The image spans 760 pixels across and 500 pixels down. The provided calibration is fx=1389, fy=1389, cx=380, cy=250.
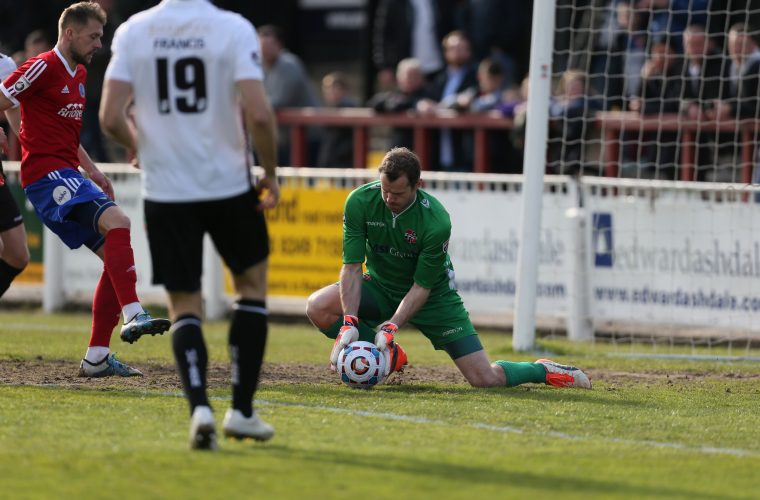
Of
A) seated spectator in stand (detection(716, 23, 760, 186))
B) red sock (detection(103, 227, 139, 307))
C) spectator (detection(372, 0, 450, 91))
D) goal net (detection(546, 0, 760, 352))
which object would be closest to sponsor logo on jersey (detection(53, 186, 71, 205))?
red sock (detection(103, 227, 139, 307))

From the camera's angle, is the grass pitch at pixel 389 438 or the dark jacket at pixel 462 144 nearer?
the grass pitch at pixel 389 438

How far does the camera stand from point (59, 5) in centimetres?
2081

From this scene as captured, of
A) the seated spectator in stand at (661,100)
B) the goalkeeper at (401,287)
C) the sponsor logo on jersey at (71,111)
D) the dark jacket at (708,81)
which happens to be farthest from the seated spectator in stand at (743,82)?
the sponsor logo on jersey at (71,111)

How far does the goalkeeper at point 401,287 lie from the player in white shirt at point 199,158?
7.16 ft

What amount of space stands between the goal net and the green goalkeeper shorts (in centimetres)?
Answer: 420

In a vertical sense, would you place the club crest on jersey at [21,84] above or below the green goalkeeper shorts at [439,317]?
above

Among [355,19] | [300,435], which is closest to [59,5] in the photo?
[355,19]

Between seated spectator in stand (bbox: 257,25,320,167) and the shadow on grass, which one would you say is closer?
the shadow on grass

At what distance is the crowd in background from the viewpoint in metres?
13.6

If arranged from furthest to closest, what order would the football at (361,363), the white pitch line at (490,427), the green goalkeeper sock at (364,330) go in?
the green goalkeeper sock at (364,330), the football at (361,363), the white pitch line at (490,427)

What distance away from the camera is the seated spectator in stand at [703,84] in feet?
44.0

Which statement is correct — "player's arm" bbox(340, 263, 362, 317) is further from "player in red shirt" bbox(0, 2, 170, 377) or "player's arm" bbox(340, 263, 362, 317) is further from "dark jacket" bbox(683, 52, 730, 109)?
"dark jacket" bbox(683, 52, 730, 109)

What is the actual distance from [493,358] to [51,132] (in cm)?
410

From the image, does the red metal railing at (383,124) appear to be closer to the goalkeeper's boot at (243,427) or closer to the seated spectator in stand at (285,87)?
the seated spectator in stand at (285,87)
